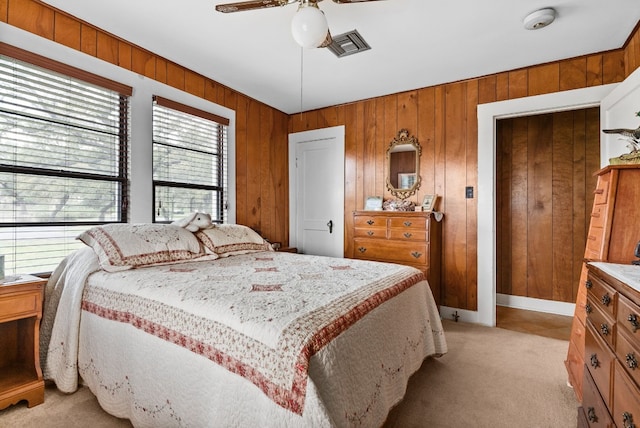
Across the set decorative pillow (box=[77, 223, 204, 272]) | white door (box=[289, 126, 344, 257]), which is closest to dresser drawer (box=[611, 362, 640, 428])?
decorative pillow (box=[77, 223, 204, 272])

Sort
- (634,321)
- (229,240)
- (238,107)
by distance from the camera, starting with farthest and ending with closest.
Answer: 1. (238,107)
2. (229,240)
3. (634,321)

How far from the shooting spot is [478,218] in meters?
3.36

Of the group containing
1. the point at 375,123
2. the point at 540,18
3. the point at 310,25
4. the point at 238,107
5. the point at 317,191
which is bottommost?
the point at 317,191

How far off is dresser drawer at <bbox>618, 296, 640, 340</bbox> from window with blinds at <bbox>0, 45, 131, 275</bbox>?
314 cm

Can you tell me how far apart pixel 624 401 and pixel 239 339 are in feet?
4.34

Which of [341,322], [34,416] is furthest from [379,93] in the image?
[34,416]

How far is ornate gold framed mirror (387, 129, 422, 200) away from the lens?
12.3 feet

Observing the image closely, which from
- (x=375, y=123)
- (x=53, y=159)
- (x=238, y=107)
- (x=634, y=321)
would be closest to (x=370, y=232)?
(x=375, y=123)

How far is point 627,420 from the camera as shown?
0.99 m

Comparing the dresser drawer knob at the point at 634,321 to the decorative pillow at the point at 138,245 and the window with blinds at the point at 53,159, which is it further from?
the window with blinds at the point at 53,159

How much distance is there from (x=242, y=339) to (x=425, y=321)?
1.44 m

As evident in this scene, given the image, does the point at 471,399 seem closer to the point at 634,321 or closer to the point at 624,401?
the point at 624,401

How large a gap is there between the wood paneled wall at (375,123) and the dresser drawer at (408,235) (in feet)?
1.60

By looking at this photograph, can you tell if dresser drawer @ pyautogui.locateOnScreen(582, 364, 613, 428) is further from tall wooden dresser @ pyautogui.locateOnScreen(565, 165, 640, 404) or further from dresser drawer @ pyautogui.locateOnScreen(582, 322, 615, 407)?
tall wooden dresser @ pyautogui.locateOnScreen(565, 165, 640, 404)
